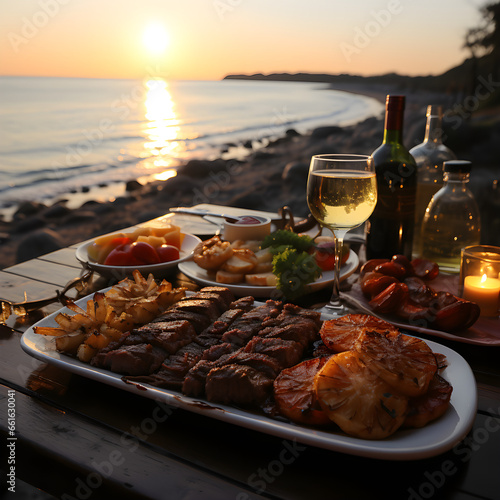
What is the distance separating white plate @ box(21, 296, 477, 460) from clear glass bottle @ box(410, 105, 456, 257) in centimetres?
141

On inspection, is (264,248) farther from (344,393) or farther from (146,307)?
(344,393)

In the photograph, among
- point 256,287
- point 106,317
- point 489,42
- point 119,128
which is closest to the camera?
point 106,317

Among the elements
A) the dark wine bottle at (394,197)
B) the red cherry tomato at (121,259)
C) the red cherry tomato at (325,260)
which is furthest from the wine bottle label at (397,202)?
the red cherry tomato at (121,259)

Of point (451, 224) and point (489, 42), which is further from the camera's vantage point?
point (489, 42)

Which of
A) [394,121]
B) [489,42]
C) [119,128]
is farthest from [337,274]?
[119,128]

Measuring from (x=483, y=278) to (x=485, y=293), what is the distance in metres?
0.06

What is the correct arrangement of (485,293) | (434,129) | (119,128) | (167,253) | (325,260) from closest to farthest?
(485,293), (325,260), (167,253), (434,129), (119,128)

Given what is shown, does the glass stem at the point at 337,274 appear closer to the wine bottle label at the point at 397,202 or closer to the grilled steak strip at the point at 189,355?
the grilled steak strip at the point at 189,355

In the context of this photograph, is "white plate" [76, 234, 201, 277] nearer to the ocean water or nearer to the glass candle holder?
the glass candle holder

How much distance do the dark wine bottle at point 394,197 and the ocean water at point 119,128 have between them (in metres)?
11.9

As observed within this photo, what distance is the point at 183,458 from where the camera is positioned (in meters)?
1.10

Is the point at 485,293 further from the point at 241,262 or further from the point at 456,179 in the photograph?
the point at 241,262

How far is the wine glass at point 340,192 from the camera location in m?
1.76

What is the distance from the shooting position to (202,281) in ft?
7.02
